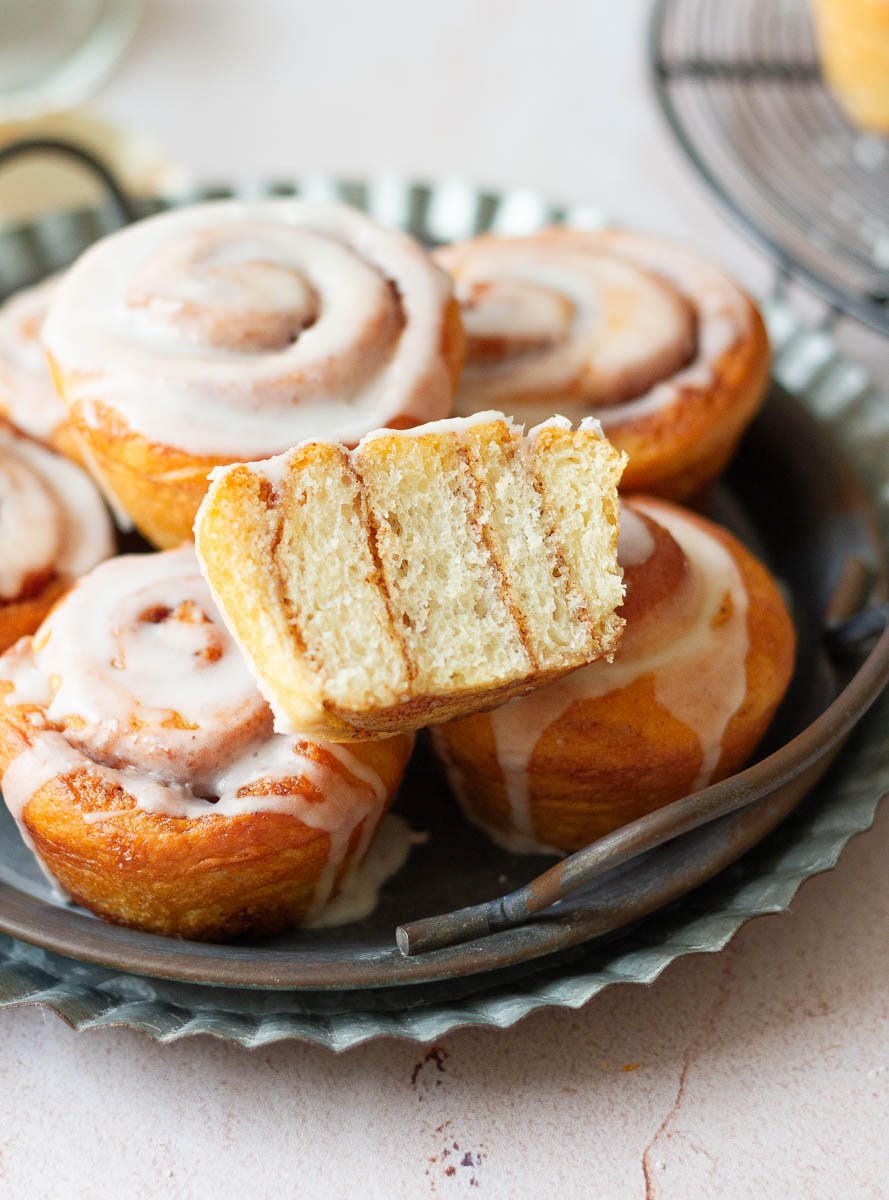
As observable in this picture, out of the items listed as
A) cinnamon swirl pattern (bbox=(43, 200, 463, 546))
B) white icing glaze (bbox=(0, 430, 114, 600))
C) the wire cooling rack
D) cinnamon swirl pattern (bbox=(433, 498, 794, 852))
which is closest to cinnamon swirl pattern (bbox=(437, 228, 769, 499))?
cinnamon swirl pattern (bbox=(43, 200, 463, 546))

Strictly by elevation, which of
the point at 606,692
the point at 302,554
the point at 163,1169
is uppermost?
the point at 302,554

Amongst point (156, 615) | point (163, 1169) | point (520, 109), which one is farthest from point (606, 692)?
point (520, 109)

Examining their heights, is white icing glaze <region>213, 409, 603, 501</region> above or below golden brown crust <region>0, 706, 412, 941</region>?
above

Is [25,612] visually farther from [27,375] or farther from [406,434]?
[406,434]

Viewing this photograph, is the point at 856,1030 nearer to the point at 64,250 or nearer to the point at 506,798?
the point at 506,798

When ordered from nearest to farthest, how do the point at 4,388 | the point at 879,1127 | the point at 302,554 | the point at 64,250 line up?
the point at 302,554
the point at 879,1127
the point at 4,388
the point at 64,250

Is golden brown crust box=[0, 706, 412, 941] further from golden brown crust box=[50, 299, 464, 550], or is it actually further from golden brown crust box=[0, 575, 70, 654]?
golden brown crust box=[50, 299, 464, 550]
